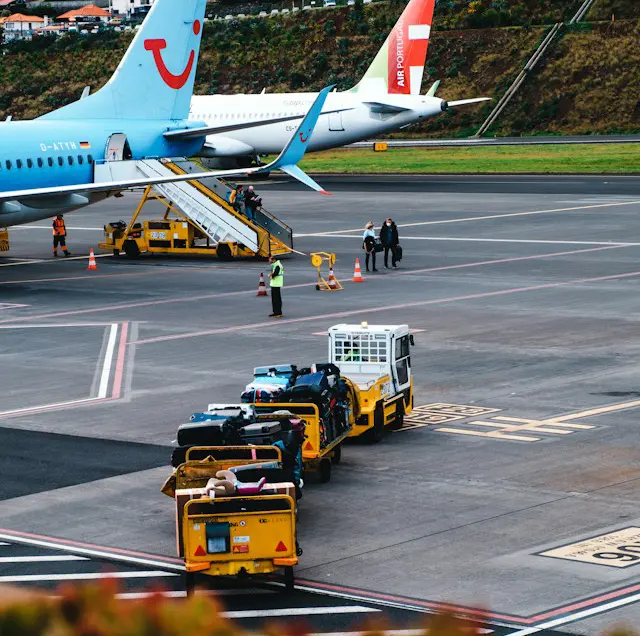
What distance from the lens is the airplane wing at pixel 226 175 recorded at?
43.4 m

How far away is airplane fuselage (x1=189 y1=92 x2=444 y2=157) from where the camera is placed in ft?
298

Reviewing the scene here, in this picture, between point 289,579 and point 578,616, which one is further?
point 289,579

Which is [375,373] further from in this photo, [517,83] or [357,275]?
[517,83]

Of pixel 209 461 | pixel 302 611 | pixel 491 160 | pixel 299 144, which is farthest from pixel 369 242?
pixel 491 160

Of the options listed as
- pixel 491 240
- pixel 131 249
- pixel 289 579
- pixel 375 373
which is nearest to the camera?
pixel 289 579

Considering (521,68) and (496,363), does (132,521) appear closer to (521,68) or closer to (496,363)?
(496,363)

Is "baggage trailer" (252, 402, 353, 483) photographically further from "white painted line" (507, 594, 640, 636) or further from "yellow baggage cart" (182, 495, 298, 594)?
"white painted line" (507, 594, 640, 636)

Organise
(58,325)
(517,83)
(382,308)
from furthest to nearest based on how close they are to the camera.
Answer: (517,83) < (382,308) < (58,325)

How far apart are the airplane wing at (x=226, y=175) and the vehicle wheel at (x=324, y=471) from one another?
22594mm

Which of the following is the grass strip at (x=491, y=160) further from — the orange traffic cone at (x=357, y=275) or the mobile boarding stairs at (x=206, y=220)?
the orange traffic cone at (x=357, y=275)

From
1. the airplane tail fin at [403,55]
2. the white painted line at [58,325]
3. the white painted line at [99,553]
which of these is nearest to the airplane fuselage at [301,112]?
the airplane tail fin at [403,55]

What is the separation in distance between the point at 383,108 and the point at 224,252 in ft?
136

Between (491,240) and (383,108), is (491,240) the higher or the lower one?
the lower one

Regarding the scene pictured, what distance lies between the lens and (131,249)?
5641cm
